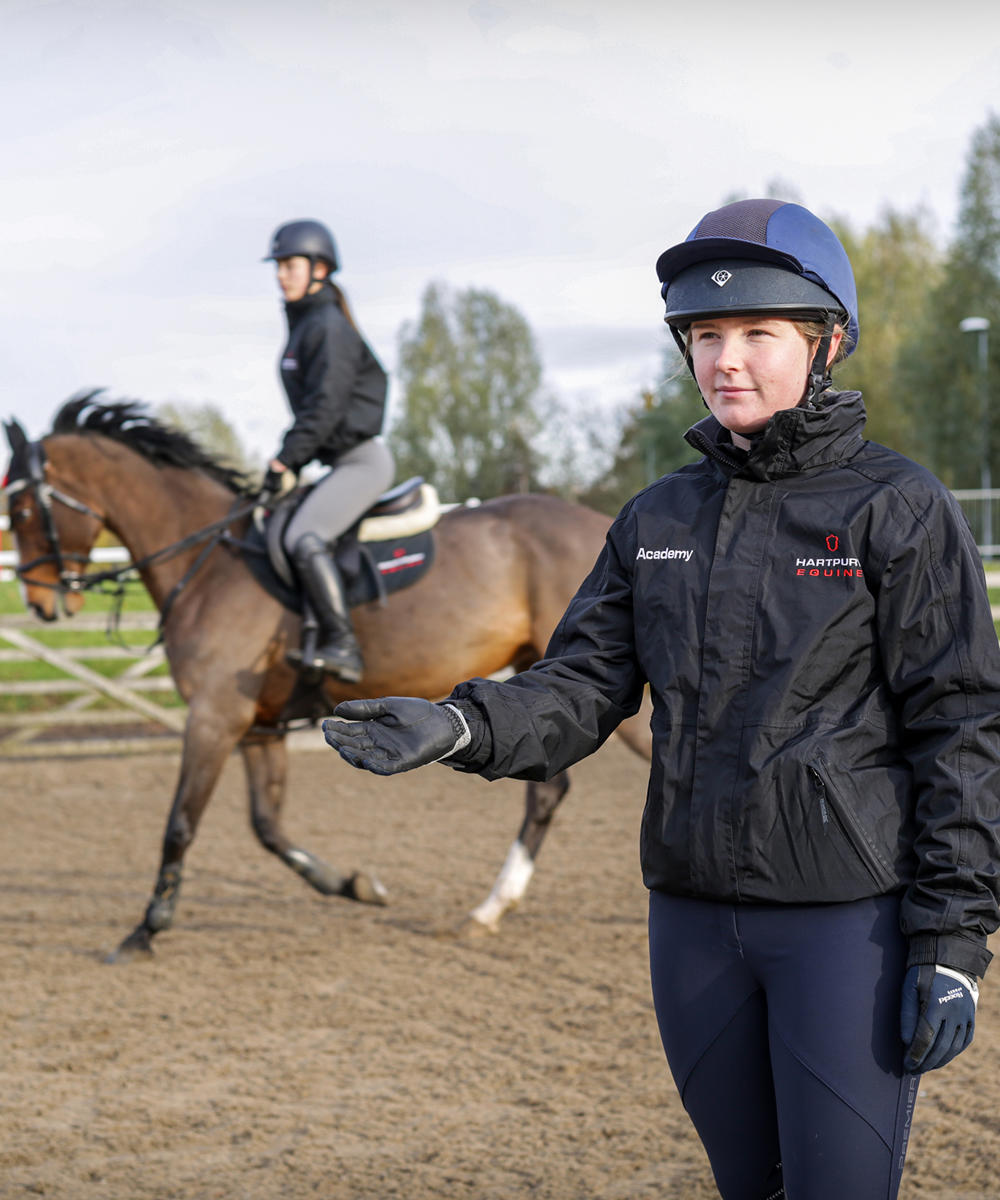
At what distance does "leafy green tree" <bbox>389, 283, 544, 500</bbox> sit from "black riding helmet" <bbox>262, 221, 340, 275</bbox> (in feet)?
130

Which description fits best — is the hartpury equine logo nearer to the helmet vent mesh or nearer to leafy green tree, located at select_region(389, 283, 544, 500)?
the helmet vent mesh

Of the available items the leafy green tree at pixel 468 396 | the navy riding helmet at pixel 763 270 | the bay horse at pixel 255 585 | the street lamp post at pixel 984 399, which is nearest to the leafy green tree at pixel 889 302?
the street lamp post at pixel 984 399

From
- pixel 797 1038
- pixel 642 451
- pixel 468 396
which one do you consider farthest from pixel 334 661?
pixel 468 396

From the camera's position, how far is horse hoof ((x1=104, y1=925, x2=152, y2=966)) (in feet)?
16.7

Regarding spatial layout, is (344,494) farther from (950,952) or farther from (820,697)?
(950,952)

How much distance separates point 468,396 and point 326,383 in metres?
43.2

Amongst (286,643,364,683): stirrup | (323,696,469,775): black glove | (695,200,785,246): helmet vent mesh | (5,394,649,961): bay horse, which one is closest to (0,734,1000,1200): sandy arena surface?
(5,394,649,961): bay horse

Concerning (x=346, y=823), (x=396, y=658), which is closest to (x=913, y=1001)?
(x=396, y=658)

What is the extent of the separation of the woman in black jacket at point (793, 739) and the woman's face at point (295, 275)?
149 inches

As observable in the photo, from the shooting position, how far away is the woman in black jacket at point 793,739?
165 cm

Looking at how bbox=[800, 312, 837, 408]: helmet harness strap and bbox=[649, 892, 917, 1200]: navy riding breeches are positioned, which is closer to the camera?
bbox=[649, 892, 917, 1200]: navy riding breeches

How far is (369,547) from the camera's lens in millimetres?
5633

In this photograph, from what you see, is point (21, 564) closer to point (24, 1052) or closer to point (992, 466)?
point (24, 1052)

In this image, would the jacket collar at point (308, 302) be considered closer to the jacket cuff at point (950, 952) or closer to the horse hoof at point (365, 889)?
the horse hoof at point (365, 889)
